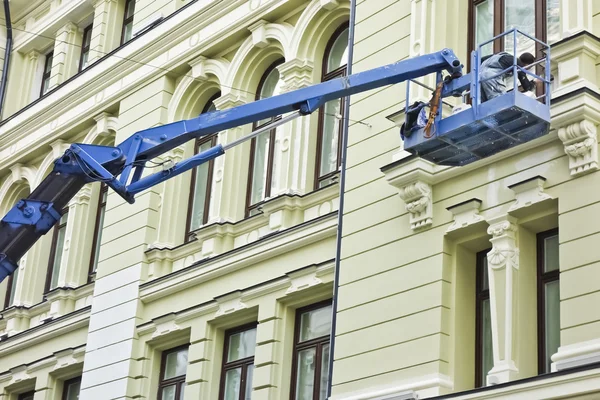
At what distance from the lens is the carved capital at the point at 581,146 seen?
1564cm

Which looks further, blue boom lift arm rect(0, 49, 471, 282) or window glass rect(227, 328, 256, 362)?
window glass rect(227, 328, 256, 362)

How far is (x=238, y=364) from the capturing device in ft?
69.4

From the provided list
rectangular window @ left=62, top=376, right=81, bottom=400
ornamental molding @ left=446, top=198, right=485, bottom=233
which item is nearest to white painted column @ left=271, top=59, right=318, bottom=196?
ornamental molding @ left=446, top=198, right=485, bottom=233

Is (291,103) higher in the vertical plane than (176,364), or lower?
higher

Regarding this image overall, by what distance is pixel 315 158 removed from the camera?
21359 millimetres

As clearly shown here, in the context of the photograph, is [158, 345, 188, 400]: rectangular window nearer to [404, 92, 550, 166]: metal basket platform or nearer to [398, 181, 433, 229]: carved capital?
[398, 181, 433, 229]: carved capital

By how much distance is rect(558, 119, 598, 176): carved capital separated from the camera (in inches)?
616

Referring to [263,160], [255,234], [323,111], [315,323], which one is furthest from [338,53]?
[315,323]

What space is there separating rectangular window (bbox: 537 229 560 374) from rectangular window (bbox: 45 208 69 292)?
13.5 metres

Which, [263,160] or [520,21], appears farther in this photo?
[263,160]

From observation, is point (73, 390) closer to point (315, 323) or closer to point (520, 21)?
point (315, 323)

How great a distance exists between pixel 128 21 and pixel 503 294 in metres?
14.9

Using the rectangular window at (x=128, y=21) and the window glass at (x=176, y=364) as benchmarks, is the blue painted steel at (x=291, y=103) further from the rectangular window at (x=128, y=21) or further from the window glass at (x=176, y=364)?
the rectangular window at (x=128, y=21)

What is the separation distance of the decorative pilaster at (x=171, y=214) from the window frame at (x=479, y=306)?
25.7 feet
